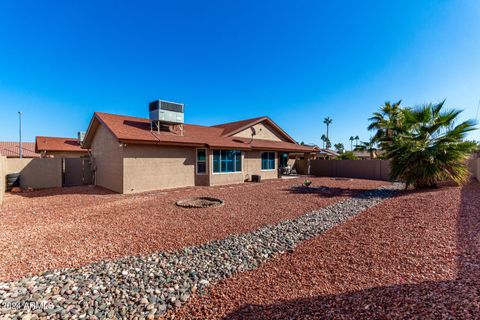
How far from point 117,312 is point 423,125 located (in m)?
13.7

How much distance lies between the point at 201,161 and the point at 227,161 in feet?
6.03

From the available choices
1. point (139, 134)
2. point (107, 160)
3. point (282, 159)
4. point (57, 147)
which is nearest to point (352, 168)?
point (282, 159)

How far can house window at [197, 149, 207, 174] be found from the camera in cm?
1372

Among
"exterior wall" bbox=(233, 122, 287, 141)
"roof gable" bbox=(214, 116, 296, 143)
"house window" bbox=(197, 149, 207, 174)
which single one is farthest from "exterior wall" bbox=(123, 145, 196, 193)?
"exterior wall" bbox=(233, 122, 287, 141)

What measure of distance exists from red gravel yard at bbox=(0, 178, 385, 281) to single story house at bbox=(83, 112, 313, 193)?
1997 mm

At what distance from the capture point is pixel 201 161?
45.3 feet

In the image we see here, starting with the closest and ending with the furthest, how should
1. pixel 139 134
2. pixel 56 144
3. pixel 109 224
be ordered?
pixel 109 224, pixel 139 134, pixel 56 144

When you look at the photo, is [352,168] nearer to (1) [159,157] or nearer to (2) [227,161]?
(2) [227,161]

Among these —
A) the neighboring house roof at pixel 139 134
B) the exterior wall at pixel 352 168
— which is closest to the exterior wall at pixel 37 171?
the neighboring house roof at pixel 139 134

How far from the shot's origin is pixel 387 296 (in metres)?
2.56

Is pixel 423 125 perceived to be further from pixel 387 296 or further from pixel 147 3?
pixel 147 3

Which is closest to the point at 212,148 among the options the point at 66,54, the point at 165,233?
the point at 165,233

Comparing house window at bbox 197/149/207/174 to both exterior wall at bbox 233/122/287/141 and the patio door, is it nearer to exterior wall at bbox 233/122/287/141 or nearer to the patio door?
exterior wall at bbox 233/122/287/141

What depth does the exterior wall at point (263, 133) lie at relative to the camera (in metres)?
18.4
